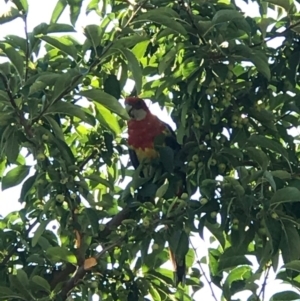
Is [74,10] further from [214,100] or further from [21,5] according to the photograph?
[214,100]

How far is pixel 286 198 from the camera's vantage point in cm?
177

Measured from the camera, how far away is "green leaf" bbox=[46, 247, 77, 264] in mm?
2088

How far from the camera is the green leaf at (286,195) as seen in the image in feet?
5.77

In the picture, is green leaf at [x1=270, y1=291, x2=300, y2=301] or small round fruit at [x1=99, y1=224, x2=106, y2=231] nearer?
green leaf at [x1=270, y1=291, x2=300, y2=301]

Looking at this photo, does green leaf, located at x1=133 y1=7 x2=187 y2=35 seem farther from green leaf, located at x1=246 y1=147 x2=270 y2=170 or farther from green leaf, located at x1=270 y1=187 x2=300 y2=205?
green leaf, located at x1=270 y1=187 x2=300 y2=205

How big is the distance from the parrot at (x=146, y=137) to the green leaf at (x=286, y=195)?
443 millimetres

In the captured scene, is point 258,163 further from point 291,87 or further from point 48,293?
point 48,293

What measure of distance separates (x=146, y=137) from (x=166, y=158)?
3.38 feet

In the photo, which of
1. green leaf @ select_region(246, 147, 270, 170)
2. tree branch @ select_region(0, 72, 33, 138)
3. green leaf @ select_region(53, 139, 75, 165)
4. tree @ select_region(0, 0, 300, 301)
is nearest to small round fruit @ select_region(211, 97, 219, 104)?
tree @ select_region(0, 0, 300, 301)

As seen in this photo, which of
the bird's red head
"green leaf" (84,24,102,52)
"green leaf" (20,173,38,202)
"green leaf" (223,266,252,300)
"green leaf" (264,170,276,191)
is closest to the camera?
"green leaf" (264,170,276,191)

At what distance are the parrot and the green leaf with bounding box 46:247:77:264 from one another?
30 centimetres

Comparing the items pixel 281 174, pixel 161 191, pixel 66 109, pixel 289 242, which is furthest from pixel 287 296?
pixel 66 109

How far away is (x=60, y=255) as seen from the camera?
6.89 ft

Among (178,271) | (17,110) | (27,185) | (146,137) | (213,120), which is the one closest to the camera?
(17,110)
